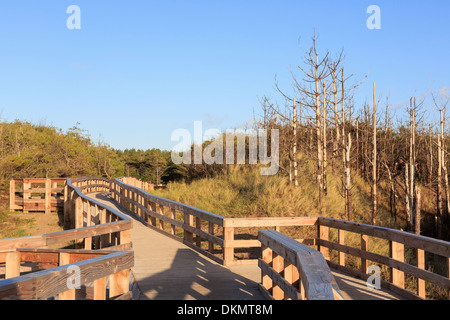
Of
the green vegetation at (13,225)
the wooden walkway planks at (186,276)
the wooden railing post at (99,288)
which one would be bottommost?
the green vegetation at (13,225)

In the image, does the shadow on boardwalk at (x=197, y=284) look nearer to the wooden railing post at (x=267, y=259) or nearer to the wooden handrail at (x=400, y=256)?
the wooden railing post at (x=267, y=259)

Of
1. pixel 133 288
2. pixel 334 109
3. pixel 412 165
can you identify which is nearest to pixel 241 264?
pixel 133 288

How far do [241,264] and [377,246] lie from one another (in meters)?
6.07

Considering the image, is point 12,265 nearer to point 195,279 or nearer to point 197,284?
point 197,284

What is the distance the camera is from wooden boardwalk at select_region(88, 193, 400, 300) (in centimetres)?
615

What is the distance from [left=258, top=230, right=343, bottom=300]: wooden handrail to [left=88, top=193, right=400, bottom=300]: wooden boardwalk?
0.53m

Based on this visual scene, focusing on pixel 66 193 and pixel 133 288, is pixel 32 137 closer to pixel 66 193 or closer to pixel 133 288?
pixel 66 193

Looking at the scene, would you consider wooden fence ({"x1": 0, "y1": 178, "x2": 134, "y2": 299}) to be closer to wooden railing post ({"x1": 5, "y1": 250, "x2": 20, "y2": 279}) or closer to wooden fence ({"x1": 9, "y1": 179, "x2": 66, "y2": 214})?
wooden railing post ({"x1": 5, "y1": 250, "x2": 20, "y2": 279})

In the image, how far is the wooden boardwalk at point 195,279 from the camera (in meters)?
6.15

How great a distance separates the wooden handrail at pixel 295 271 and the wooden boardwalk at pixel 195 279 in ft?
1.75

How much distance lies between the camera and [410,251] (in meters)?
15.3

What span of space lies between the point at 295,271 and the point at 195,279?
9.37ft

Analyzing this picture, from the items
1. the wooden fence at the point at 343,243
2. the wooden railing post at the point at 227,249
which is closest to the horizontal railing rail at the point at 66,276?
the wooden fence at the point at 343,243

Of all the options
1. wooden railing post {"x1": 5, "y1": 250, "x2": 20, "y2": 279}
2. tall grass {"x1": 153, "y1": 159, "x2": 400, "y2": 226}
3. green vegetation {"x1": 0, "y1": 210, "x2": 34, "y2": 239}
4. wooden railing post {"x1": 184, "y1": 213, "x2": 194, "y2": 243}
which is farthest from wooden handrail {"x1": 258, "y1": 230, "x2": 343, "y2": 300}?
Result: green vegetation {"x1": 0, "y1": 210, "x2": 34, "y2": 239}
